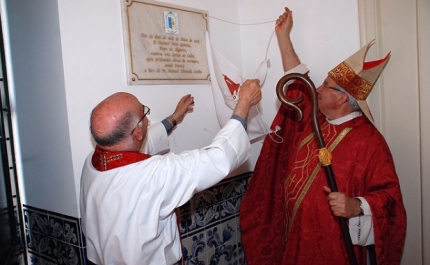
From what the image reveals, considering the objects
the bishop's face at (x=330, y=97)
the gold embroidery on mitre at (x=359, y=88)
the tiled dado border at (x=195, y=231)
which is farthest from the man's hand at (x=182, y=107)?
the gold embroidery on mitre at (x=359, y=88)

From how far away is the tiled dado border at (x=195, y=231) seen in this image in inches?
56.1

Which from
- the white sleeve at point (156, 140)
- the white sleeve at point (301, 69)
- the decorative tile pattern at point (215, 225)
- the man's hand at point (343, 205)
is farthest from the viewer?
the decorative tile pattern at point (215, 225)

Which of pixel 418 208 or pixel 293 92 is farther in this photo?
pixel 293 92

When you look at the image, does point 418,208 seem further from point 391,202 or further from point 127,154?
point 127,154

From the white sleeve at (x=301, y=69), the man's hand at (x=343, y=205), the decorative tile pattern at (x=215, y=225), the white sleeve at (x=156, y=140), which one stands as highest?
the white sleeve at (x=301, y=69)

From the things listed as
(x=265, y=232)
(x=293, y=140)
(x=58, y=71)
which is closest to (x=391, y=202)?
(x=293, y=140)

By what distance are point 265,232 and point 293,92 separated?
77 centimetres

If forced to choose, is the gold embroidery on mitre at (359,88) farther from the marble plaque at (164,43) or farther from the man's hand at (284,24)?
the marble plaque at (164,43)

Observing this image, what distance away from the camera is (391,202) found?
129cm

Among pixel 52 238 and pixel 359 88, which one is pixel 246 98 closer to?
pixel 359 88

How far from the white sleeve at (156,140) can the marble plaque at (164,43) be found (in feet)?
0.75

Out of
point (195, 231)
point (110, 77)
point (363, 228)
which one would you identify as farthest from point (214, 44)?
point (363, 228)

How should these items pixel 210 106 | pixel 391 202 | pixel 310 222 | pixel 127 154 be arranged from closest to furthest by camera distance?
pixel 127 154 < pixel 391 202 < pixel 310 222 < pixel 210 106

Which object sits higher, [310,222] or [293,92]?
[293,92]
